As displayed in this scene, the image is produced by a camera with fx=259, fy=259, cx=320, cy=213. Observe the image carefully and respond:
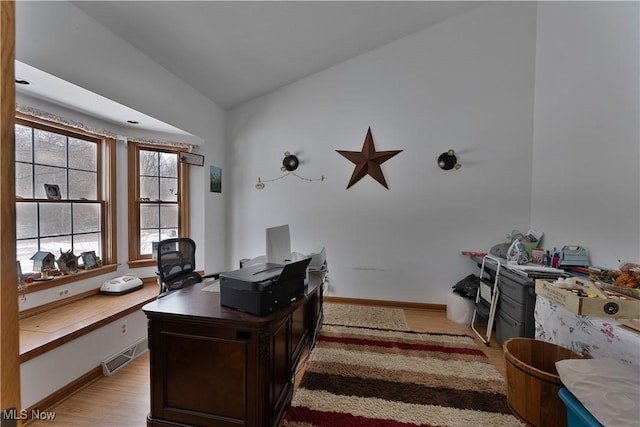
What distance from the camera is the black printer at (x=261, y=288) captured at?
1.44m

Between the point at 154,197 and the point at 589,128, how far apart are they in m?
4.79

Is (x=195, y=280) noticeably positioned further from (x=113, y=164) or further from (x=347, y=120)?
(x=347, y=120)

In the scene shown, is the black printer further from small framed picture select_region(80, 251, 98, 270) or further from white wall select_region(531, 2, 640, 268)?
white wall select_region(531, 2, 640, 268)

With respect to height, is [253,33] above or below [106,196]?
above

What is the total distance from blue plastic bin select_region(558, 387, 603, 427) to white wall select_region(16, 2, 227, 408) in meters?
3.16

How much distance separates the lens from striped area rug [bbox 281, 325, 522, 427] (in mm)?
1742

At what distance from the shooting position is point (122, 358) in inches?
92.7

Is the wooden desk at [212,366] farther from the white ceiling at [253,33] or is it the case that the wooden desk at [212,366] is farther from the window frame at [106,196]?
the white ceiling at [253,33]

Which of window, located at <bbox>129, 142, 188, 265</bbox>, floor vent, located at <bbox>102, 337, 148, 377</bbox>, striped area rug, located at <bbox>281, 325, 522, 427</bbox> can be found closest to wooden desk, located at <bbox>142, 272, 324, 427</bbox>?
striped area rug, located at <bbox>281, 325, 522, 427</bbox>

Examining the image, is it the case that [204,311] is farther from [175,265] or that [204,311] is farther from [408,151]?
[408,151]

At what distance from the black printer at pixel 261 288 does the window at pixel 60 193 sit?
1.81 meters

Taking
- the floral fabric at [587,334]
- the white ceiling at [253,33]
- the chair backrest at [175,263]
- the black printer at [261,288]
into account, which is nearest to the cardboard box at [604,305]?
the floral fabric at [587,334]

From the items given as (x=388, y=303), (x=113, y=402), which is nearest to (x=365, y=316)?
(x=388, y=303)

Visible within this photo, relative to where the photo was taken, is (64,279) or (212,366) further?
(64,279)
